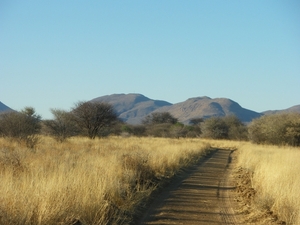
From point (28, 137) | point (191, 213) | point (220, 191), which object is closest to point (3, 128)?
point (28, 137)

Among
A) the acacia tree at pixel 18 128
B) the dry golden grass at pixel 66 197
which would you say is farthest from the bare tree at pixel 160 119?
the dry golden grass at pixel 66 197

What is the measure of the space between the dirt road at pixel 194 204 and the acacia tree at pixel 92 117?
Result: 2778 cm

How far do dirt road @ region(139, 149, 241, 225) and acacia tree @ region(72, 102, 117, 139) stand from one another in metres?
27.8

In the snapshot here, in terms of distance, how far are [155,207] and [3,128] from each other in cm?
1918

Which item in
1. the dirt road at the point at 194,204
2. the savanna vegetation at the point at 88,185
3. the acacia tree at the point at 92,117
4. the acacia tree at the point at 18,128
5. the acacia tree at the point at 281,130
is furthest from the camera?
the acacia tree at the point at 92,117

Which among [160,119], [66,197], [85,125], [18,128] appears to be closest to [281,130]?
[85,125]

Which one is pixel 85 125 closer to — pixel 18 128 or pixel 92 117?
pixel 92 117

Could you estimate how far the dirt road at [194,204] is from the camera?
28.0 ft

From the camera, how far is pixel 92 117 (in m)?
41.8

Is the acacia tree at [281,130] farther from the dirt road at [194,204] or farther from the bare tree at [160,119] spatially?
the bare tree at [160,119]

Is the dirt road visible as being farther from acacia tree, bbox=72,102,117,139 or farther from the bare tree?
the bare tree

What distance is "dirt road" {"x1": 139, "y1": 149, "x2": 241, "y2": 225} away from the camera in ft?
28.0

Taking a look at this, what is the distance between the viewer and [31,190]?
716cm

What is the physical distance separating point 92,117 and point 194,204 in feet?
107
